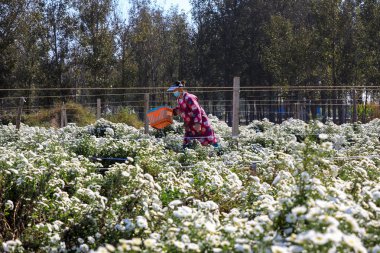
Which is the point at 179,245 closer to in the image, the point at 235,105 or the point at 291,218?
the point at 291,218

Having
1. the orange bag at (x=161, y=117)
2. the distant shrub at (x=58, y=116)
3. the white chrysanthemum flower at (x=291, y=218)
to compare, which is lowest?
the distant shrub at (x=58, y=116)

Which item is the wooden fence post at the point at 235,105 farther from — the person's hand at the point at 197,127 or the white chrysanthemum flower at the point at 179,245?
the white chrysanthemum flower at the point at 179,245

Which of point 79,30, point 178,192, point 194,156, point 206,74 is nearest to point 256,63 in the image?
point 206,74

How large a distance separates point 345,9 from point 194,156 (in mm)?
23166

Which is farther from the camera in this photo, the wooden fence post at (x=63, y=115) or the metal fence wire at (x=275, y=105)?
A: the wooden fence post at (x=63, y=115)

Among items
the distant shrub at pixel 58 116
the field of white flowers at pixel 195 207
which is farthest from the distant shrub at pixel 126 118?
the field of white flowers at pixel 195 207

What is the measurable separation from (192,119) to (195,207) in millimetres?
5428

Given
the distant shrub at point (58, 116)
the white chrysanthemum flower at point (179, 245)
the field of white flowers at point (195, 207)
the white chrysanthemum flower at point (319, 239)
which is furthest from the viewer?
the distant shrub at point (58, 116)

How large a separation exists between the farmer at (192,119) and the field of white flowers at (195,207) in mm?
1970

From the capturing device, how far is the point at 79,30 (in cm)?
3588

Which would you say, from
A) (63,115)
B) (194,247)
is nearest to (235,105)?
(194,247)

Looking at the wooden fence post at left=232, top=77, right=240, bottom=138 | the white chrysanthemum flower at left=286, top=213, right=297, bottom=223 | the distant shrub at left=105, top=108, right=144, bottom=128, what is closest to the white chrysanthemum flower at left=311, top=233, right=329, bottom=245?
the white chrysanthemum flower at left=286, top=213, right=297, bottom=223

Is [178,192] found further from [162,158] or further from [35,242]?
[162,158]

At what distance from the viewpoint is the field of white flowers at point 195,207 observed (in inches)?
117
